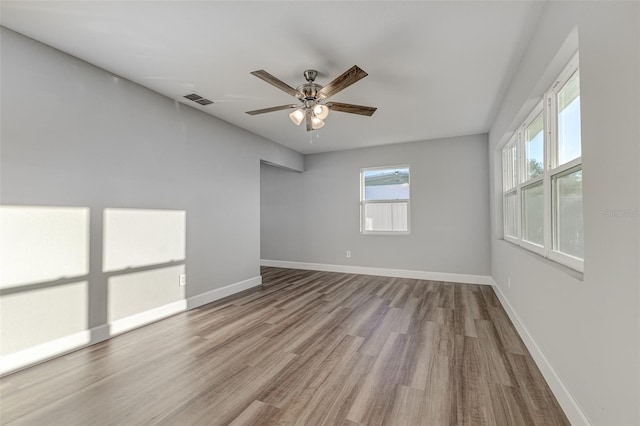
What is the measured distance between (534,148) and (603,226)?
1699mm

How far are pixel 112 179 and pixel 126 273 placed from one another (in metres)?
0.94

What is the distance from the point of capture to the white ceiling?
189 centimetres

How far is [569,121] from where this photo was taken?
182cm

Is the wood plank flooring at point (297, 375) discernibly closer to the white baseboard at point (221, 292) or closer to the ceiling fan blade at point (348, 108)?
the white baseboard at point (221, 292)

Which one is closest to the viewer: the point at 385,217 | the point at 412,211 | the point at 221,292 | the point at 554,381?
the point at 554,381

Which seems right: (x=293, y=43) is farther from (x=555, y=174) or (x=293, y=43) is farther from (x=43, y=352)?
(x=43, y=352)

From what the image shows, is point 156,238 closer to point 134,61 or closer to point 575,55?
point 134,61

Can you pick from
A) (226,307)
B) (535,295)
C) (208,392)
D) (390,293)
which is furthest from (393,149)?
(208,392)

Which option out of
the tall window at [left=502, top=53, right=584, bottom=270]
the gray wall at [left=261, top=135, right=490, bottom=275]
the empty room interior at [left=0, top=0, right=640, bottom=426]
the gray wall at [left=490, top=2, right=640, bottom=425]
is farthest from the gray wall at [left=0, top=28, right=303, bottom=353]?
the tall window at [left=502, top=53, right=584, bottom=270]

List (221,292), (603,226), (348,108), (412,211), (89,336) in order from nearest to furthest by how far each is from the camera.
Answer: (603,226)
(89,336)
(348,108)
(221,292)
(412,211)

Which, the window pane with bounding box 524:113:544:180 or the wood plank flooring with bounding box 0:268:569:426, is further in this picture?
the window pane with bounding box 524:113:544:180

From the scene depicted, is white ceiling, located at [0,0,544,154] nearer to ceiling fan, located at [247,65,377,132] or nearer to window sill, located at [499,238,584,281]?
ceiling fan, located at [247,65,377,132]

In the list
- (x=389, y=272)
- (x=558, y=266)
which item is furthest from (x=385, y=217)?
(x=558, y=266)

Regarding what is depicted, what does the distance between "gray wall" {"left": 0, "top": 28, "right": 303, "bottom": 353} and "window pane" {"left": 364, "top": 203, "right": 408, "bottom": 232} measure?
279 centimetres
